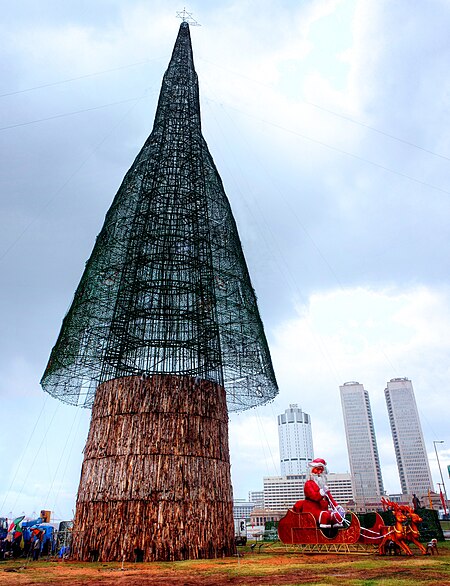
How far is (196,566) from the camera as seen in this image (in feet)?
47.2

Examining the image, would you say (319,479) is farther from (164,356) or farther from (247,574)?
(247,574)

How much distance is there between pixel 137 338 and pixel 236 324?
5.87 metres

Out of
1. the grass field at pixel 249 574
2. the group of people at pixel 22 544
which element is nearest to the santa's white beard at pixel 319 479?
the grass field at pixel 249 574

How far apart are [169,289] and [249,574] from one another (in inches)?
468

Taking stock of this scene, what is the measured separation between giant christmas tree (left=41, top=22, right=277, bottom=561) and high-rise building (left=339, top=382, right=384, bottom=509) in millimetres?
152264

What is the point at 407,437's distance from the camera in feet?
521

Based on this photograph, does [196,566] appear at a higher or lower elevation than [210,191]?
lower

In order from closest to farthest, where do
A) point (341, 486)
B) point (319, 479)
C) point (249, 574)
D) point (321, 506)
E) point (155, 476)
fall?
point (249, 574) < point (155, 476) < point (321, 506) < point (319, 479) < point (341, 486)

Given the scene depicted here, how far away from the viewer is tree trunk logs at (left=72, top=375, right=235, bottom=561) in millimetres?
16938

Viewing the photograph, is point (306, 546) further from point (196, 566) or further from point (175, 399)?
point (175, 399)

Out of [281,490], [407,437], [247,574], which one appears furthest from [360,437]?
[247,574]

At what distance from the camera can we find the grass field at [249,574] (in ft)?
32.5

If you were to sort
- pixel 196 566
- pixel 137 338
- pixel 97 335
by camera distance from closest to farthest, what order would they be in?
1. pixel 196 566
2. pixel 137 338
3. pixel 97 335

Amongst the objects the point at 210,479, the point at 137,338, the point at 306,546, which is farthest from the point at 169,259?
the point at 306,546
